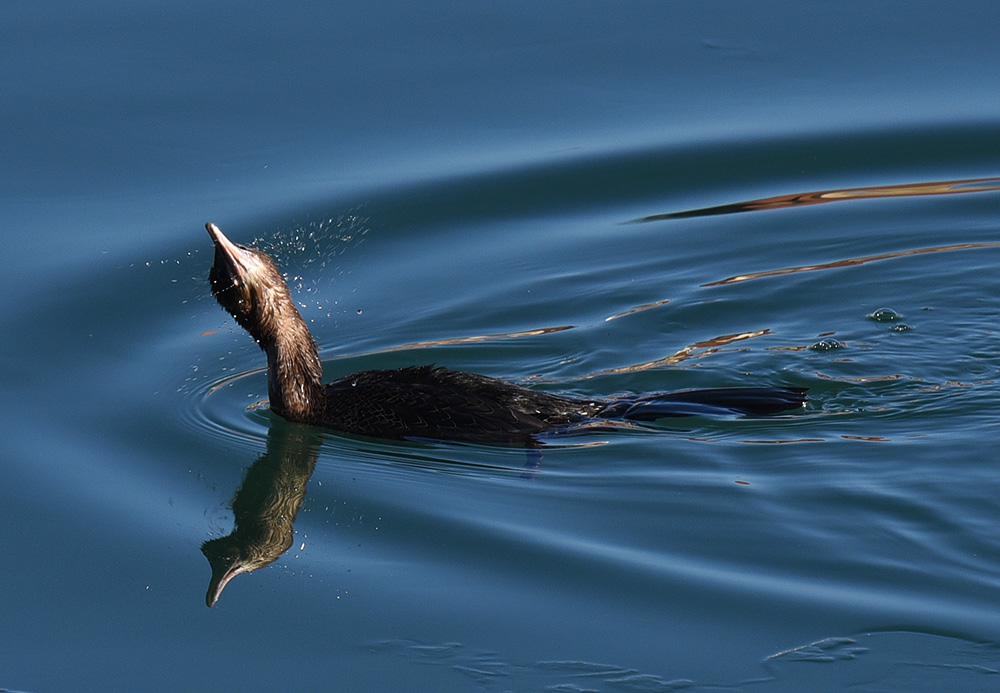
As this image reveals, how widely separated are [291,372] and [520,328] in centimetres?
164

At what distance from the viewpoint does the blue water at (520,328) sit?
5.27m

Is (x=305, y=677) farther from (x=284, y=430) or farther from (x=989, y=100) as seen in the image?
(x=989, y=100)

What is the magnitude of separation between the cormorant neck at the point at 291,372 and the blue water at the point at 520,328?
21 cm

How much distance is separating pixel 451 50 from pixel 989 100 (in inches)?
158

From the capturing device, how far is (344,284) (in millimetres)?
8758

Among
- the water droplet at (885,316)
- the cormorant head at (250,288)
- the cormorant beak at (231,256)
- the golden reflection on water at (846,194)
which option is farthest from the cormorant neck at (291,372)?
the water droplet at (885,316)

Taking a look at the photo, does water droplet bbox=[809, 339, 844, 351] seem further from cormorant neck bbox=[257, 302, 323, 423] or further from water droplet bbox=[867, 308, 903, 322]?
cormorant neck bbox=[257, 302, 323, 423]

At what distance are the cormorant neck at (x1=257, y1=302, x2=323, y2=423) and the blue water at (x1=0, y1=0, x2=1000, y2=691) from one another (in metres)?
0.21

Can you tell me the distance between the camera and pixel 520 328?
8.24 metres

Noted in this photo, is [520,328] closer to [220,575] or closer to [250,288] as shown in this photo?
[250,288]

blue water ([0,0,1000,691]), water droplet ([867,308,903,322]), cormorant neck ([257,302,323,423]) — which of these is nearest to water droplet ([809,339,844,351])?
blue water ([0,0,1000,691])

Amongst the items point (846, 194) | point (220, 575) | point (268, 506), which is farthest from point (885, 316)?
point (220, 575)

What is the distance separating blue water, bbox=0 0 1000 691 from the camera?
17.3ft

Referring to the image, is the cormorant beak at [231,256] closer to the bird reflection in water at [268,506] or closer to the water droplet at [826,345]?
the bird reflection in water at [268,506]
